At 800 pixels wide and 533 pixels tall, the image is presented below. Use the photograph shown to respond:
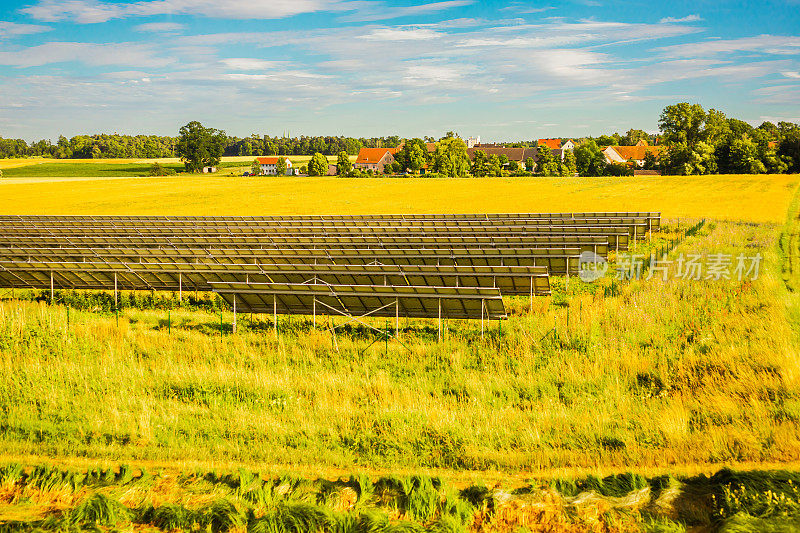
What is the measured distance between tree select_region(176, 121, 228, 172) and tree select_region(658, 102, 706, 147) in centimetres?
A: 7617

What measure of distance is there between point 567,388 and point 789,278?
13.6m

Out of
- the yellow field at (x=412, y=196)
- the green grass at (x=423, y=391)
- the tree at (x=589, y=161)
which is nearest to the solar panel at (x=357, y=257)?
the green grass at (x=423, y=391)

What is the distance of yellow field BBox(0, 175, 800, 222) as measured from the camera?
182 ft

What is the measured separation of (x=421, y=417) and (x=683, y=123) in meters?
98.9

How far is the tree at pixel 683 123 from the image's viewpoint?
95.1 metres

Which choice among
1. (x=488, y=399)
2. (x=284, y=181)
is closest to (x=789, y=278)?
(x=488, y=399)

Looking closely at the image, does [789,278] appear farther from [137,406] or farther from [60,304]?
[60,304]

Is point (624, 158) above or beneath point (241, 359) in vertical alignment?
above

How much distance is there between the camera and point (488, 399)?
1023 cm

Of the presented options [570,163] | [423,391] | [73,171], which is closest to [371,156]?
[570,163]

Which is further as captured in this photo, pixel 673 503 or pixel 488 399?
pixel 488 399

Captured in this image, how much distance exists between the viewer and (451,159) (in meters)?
110

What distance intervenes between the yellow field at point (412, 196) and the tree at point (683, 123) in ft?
72.3

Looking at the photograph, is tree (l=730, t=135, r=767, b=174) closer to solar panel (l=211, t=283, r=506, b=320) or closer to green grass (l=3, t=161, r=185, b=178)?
solar panel (l=211, t=283, r=506, b=320)
